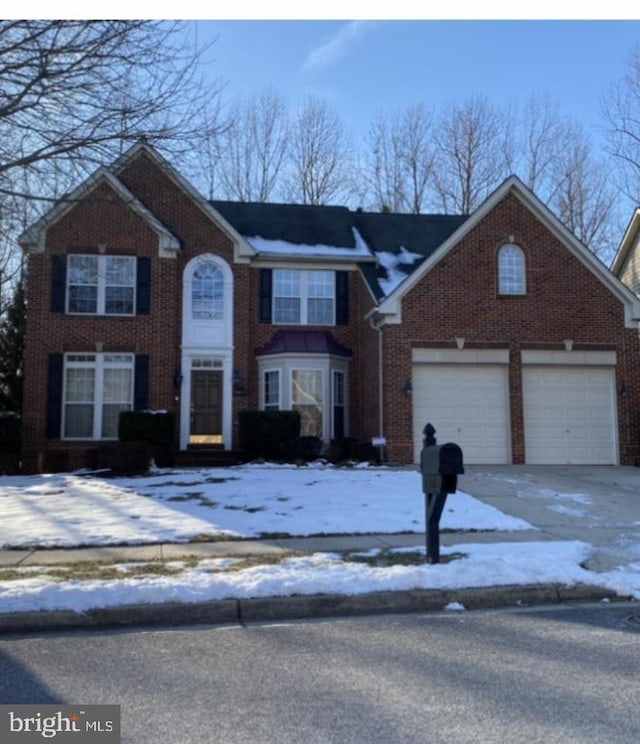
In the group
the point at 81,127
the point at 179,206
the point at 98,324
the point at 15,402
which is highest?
the point at 179,206

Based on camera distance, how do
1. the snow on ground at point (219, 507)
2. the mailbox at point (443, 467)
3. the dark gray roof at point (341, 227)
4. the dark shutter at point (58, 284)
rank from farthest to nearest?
the dark gray roof at point (341, 227) < the dark shutter at point (58, 284) < the snow on ground at point (219, 507) < the mailbox at point (443, 467)

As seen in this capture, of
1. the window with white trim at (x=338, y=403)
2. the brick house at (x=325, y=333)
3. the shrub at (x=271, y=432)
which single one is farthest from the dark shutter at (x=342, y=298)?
the shrub at (x=271, y=432)

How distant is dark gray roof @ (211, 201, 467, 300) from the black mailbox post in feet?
42.5

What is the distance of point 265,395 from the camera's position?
1939cm

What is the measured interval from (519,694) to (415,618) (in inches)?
72.8

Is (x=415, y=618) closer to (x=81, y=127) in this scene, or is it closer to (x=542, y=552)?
(x=542, y=552)

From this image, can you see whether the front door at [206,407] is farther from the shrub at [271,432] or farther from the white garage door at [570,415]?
the white garage door at [570,415]

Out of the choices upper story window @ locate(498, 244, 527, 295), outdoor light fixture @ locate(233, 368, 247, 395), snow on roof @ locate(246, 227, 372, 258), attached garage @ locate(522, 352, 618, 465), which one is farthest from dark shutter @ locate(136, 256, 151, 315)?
attached garage @ locate(522, 352, 618, 465)

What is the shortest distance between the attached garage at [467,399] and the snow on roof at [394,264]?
9.12 ft

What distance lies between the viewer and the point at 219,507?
1085cm

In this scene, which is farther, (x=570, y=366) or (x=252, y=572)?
(x=570, y=366)

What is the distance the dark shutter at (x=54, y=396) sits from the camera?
17734 millimetres

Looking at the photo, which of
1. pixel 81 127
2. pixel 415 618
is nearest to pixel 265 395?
pixel 81 127

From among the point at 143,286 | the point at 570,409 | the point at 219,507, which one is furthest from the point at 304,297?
the point at 219,507
